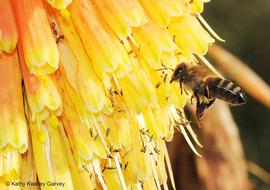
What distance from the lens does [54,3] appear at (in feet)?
5.92

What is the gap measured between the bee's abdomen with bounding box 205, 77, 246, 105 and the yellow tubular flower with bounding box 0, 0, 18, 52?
704mm

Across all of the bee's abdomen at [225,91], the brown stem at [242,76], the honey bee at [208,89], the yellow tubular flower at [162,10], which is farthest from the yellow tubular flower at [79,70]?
the brown stem at [242,76]

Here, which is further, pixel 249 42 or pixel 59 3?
pixel 249 42

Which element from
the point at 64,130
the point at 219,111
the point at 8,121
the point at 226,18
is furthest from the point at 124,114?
the point at 226,18

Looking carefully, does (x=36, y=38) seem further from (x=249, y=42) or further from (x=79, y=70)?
(x=249, y=42)

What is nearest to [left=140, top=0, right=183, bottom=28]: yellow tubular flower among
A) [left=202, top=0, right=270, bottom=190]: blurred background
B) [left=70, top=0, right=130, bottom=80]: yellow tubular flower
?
[left=70, top=0, right=130, bottom=80]: yellow tubular flower

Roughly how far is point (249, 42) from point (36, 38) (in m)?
3.98

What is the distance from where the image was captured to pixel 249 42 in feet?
18.4

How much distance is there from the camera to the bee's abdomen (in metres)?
2.16

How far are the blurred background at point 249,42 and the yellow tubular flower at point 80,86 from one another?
345 centimetres

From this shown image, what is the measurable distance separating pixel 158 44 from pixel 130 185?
17.4 inches

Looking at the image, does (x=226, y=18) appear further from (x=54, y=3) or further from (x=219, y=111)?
(x=54, y=3)

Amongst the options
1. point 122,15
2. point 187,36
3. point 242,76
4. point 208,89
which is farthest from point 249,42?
point 122,15

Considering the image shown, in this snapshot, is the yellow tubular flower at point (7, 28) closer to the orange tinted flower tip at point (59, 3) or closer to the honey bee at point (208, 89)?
the orange tinted flower tip at point (59, 3)
